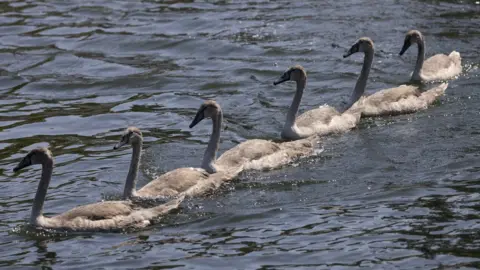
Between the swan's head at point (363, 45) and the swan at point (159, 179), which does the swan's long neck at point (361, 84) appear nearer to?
the swan's head at point (363, 45)

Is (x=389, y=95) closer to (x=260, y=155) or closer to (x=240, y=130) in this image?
(x=240, y=130)

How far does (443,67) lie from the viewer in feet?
66.3

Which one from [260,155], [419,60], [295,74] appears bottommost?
[260,155]

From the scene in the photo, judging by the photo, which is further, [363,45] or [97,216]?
[363,45]

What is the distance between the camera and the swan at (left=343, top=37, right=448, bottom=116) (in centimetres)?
1798

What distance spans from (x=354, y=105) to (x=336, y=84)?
2.17 meters

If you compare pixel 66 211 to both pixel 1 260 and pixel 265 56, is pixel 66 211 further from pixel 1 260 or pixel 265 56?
pixel 265 56

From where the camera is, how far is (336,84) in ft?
66.5

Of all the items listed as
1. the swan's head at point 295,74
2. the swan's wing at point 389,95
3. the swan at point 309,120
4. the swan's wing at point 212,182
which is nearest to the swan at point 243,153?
the swan's wing at point 212,182

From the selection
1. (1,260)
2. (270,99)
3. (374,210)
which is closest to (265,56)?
(270,99)

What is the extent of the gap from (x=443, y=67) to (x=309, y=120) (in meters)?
3.86

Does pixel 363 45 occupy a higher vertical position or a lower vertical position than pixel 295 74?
higher

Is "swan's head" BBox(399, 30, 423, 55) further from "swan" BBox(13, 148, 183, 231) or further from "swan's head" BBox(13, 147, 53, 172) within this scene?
"swan's head" BBox(13, 147, 53, 172)

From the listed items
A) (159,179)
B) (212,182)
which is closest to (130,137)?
(159,179)
